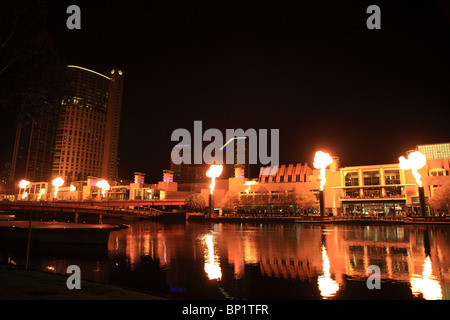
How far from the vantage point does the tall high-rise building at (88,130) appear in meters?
165

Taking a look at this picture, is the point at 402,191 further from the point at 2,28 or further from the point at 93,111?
the point at 93,111

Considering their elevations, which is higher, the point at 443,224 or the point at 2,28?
the point at 2,28

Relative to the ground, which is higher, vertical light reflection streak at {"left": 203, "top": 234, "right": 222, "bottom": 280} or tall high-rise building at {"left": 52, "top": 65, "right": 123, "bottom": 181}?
tall high-rise building at {"left": 52, "top": 65, "right": 123, "bottom": 181}

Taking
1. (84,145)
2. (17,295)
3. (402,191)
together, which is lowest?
(17,295)

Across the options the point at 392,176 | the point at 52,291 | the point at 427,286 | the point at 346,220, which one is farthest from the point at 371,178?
the point at 52,291

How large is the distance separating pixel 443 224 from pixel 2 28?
71.5 meters

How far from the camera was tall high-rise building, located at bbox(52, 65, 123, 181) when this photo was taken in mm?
164875

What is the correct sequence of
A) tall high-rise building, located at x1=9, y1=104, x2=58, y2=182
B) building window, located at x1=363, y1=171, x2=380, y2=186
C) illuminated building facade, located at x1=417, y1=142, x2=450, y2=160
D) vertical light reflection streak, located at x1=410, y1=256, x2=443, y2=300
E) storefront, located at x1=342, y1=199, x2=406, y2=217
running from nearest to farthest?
vertical light reflection streak, located at x1=410, y1=256, x2=443, y2=300
storefront, located at x1=342, y1=199, x2=406, y2=217
building window, located at x1=363, y1=171, x2=380, y2=186
illuminated building facade, located at x1=417, y1=142, x2=450, y2=160
tall high-rise building, located at x1=9, y1=104, x2=58, y2=182

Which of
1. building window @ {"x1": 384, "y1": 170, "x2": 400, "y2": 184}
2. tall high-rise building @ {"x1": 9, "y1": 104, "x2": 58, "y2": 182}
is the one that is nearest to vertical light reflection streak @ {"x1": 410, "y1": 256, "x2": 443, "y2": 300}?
building window @ {"x1": 384, "y1": 170, "x2": 400, "y2": 184}

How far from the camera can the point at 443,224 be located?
57.0 meters

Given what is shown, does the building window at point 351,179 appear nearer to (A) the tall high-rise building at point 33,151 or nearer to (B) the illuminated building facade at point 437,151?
(B) the illuminated building facade at point 437,151

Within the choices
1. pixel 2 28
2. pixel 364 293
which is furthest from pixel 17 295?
pixel 2 28

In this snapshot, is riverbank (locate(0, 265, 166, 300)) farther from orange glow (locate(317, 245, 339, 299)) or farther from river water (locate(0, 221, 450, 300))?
orange glow (locate(317, 245, 339, 299))

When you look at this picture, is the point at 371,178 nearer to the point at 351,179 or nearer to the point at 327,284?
the point at 351,179
